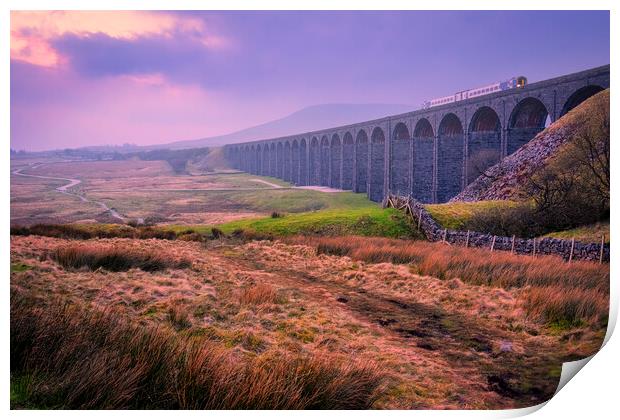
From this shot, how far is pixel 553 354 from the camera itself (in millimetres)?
4418

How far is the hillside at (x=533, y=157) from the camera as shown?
19.1 ft

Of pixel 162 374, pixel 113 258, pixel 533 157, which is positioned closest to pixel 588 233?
pixel 533 157

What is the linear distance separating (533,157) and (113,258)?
213 inches

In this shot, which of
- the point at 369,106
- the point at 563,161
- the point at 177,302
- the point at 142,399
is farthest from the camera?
the point at 369,106

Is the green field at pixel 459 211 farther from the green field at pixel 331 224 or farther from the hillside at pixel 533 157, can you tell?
the green field at pixel 331 224

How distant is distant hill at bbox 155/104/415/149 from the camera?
5871 millimetres

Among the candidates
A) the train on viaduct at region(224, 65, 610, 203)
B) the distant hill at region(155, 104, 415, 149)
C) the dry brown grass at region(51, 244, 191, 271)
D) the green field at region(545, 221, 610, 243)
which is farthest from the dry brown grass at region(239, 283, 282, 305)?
the green field at region(545, 221, 610, 243)

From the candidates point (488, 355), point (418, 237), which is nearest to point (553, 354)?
point (488, 355)

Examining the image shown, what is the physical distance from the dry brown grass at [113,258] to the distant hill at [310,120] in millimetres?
1426

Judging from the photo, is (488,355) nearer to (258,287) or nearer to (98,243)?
(258,287)

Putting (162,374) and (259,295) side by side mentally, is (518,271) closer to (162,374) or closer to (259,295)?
(259,295)

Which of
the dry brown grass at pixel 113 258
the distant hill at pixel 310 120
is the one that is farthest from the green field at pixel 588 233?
the dry brown grass at pixel 113 258

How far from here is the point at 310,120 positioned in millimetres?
6242

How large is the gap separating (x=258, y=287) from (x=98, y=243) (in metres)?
1.82
